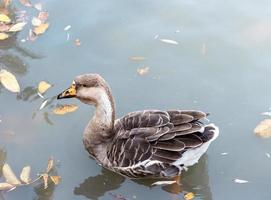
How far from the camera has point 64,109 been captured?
17.7 feet

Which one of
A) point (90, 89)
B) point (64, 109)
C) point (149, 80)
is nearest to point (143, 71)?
point (149, 80)

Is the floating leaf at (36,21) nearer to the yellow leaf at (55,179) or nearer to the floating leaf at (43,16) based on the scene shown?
the floating leaf at (43,16)

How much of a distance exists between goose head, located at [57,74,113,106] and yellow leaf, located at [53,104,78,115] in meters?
0.61

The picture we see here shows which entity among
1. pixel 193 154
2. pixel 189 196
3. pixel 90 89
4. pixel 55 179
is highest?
pixel 90 89

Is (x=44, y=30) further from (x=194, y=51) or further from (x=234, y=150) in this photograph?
(x=234, y=150)

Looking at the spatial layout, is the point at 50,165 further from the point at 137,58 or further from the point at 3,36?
the point at 3,36

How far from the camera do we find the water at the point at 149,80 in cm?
486

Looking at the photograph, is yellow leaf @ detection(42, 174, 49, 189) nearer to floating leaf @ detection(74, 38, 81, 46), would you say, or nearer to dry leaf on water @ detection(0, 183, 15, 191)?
dry leaf on water @ detection(0, 183, 15, 191)

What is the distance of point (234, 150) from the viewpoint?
5.09m

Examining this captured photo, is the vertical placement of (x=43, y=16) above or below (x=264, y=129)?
above

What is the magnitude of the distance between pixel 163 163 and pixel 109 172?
60 cm

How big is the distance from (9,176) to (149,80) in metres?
1.88

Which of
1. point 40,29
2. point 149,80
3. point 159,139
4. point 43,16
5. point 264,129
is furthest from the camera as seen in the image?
point 43,16

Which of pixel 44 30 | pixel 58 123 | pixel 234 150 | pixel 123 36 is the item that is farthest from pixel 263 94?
pixel 44 30
